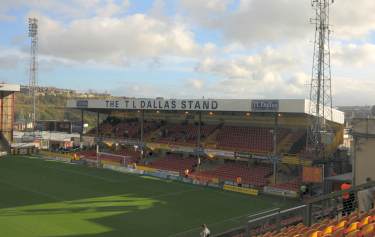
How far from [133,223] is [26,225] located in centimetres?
603

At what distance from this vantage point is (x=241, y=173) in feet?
136

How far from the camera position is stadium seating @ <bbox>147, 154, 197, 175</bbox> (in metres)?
45.5

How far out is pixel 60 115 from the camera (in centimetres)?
16538

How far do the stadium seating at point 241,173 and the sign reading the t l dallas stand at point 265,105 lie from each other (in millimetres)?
6064

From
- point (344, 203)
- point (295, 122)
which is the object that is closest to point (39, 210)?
point (344, 203)

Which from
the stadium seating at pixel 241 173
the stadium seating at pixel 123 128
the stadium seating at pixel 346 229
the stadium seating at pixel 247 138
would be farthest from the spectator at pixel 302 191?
the stadium seating at pixel 123 128

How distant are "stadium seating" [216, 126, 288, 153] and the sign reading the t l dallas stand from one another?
16.9ft

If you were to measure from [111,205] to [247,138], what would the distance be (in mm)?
19687

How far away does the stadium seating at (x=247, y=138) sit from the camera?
4359 centimetres

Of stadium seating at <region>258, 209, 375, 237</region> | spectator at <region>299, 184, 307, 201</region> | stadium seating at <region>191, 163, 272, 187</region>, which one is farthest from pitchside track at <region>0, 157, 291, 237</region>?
stadium seating at <region>258, 209, 375, 237</region>

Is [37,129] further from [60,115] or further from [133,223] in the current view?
[60,115]

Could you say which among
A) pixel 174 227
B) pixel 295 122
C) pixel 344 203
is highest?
pixel 295 122

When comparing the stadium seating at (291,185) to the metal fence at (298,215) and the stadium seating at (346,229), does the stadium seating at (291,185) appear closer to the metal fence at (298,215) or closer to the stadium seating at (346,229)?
the metal fence at (298,215)

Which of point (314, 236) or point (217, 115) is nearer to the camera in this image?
point (314, 236)
